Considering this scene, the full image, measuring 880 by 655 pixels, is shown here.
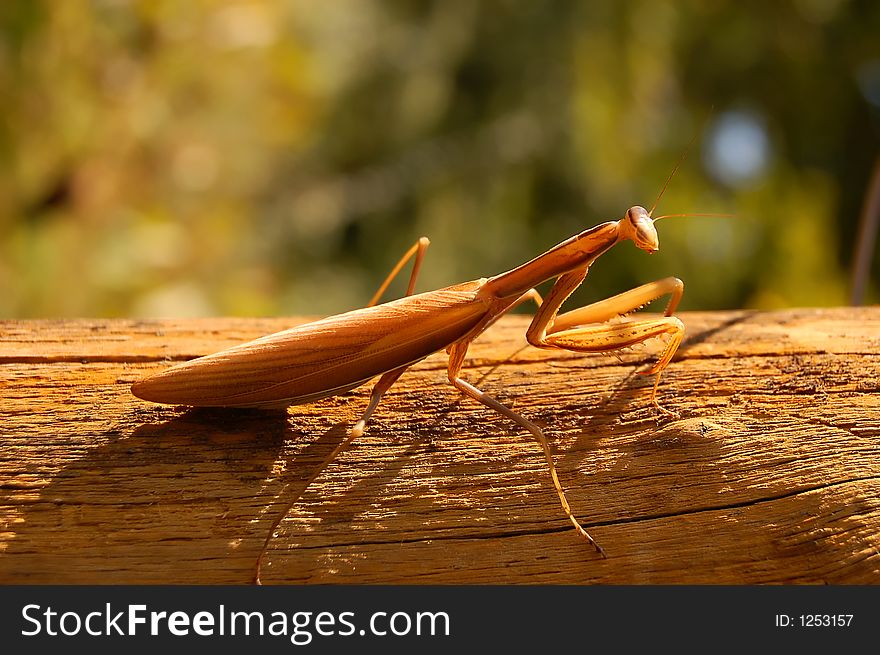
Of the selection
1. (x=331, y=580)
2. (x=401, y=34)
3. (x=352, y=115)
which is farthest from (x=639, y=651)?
(x=352, y=115)

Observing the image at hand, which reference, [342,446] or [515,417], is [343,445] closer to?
[342,446]

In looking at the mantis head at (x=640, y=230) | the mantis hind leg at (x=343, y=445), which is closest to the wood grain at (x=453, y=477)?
the mantis hind leg at (x=343, y=445)

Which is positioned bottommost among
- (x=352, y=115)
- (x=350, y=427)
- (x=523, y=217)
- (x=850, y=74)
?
(x=350, y=427)

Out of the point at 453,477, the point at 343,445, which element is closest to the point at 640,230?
the point at 453,477

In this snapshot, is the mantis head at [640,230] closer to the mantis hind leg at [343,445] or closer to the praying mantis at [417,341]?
the praying mantis at [417,341]

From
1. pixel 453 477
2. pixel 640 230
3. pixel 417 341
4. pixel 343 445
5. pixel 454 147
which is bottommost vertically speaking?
pixel 453 477

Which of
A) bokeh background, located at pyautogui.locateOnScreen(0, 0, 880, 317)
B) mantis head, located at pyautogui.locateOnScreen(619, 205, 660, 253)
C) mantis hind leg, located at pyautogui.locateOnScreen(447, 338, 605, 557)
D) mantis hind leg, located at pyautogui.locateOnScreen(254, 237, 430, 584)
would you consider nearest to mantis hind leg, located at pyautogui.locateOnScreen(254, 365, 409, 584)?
mantis hind leg, located at pyautogui.locateOnScreen(254, 237, 430, 584)

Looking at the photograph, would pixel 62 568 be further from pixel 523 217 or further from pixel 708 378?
pixel 523 217
